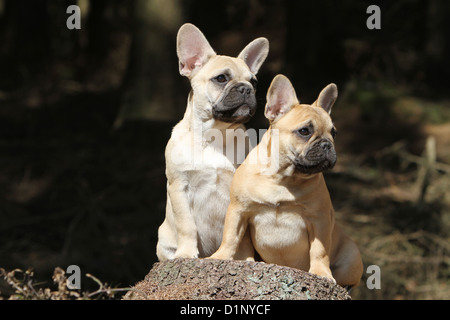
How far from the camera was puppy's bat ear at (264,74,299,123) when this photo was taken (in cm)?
530

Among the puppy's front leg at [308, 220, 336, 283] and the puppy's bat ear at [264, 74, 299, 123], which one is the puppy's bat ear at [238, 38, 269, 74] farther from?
the puppy's front leg at [308, 220, 336, 283]

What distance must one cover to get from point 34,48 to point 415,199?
920 cm

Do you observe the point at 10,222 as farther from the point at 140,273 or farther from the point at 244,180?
the point at 244,180

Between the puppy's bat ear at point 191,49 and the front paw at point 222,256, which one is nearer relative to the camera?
the front paw at point 222,256

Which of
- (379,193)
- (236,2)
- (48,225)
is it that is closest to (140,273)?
(48,225)

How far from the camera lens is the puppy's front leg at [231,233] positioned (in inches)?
206

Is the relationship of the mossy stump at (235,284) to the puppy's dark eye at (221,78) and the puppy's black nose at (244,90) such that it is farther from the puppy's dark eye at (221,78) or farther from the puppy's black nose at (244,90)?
the puppy's dark eye at (221,78)

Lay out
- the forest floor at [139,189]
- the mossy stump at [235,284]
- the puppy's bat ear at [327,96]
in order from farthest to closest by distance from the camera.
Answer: the forest floor at [139,189] < the puppy's bat ear at [327,96] < the mossy stump at [235,284]

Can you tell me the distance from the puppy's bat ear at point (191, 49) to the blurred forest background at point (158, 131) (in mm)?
4018

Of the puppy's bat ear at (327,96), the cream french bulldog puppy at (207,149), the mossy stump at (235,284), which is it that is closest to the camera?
the mossy stump at (235,284)

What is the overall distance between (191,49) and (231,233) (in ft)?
5.77

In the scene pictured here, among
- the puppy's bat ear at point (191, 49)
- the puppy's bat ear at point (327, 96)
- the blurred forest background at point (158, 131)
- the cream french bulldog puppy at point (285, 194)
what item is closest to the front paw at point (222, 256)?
the cream french bulldog puppy at point (285, 194)

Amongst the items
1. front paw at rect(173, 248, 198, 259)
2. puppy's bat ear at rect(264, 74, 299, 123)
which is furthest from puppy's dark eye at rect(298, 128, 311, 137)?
front paw at rect(173, 248, 198, 259)

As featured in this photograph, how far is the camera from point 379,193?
12008 millimetres
